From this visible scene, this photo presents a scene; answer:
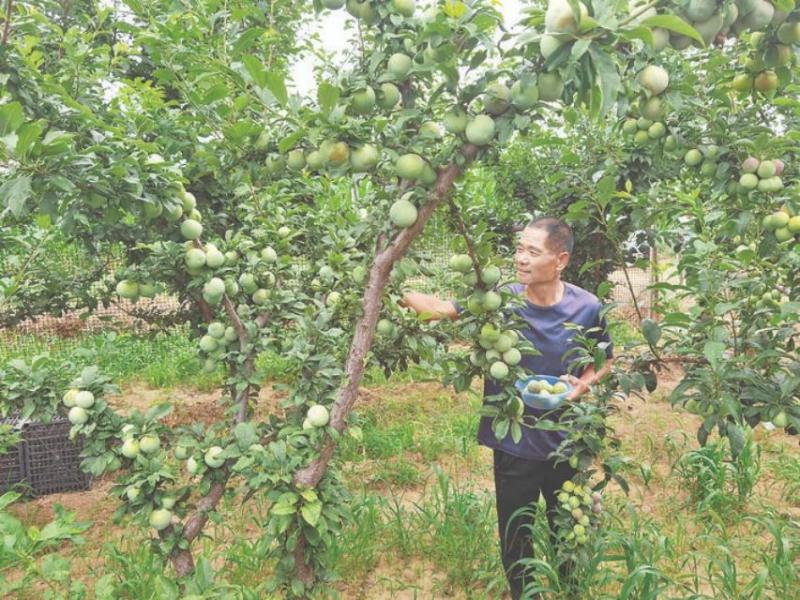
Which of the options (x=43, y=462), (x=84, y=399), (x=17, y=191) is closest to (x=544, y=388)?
(x=84, y=399)

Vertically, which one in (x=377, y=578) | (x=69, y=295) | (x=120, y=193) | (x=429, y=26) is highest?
(x=429, y=26)

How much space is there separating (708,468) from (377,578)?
176 cm

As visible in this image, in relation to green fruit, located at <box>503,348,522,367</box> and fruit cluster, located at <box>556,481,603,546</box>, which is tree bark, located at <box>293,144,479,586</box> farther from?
fruit cluster, located at <box>556,481,603,546</box>

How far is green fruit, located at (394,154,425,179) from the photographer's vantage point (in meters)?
1.16

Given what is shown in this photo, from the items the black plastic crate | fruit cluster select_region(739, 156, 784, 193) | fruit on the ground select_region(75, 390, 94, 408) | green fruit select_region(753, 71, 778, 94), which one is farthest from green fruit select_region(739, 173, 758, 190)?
the black plastic crate

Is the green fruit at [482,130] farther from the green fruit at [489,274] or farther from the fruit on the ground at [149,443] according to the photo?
the fruit on the ground at [149,443]

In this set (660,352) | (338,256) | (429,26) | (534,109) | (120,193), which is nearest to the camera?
(429,26)

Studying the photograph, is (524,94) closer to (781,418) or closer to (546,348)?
(781,418)

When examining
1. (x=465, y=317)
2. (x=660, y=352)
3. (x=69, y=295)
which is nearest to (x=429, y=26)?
(x=465, y=317)

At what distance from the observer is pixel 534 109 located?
42.8 inches

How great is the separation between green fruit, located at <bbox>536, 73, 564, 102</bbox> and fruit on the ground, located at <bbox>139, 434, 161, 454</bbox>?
129 centimetres

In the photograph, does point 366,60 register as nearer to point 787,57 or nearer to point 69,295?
point 787,57

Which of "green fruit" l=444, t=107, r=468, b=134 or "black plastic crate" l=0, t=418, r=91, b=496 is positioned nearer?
"green fruit" l=444, t=107, r=468, b=134

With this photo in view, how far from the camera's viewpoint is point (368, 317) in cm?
132
